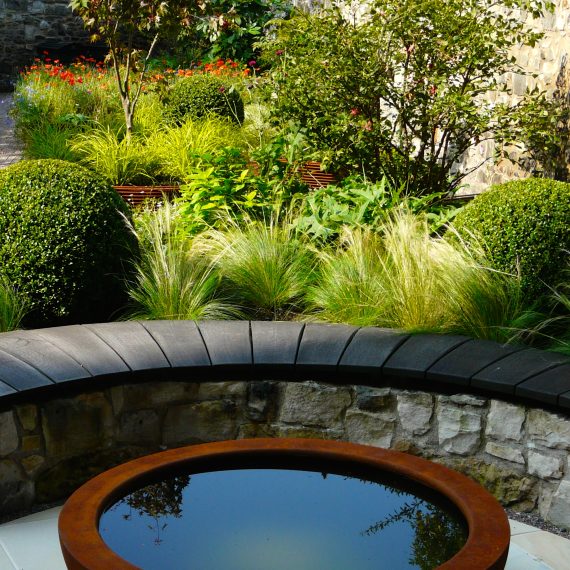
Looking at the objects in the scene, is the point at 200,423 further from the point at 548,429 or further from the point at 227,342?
the point at 548,429

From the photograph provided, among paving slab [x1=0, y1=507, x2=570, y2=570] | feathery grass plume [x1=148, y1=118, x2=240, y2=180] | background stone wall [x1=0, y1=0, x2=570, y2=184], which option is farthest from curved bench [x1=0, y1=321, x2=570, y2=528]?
feathery grass plume [x1=148, y1=118, x2=240, y2=180]

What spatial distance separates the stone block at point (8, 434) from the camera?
3100 millimetres

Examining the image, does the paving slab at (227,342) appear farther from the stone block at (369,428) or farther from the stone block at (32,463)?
the stone block at (32,463)

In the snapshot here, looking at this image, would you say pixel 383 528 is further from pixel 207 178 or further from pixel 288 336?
pixel 207 178

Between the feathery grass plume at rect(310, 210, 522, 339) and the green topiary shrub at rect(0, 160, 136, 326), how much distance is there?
40.4 inches

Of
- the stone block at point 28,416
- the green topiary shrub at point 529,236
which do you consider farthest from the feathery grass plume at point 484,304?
the stone block at point 28,416

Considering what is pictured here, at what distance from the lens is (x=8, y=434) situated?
3121 mm

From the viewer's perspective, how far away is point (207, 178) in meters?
5.74

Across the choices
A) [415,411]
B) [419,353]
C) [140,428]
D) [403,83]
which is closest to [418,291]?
[419,353]

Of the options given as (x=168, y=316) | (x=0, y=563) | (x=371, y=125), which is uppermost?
(x=371, y=125)

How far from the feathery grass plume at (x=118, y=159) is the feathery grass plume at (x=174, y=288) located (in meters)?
3.12

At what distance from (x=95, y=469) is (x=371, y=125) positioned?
3597 mm

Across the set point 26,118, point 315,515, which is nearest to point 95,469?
point 315,515

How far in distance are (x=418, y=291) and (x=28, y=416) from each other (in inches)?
69.3
